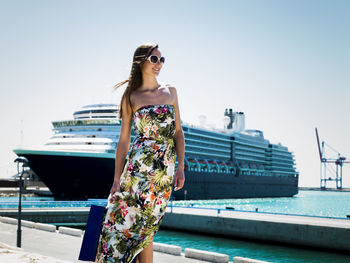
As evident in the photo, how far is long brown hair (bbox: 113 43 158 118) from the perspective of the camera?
126 inches

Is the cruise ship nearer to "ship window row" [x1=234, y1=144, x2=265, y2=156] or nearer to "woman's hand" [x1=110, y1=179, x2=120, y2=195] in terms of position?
"ship window row" [x1=234, y1=144, x2=265, y2=156]

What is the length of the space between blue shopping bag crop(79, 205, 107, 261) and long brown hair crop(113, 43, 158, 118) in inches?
32.4

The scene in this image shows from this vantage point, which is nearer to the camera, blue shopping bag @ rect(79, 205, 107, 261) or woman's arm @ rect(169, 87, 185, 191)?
blue shopping bag @ rect(79, 205, 107, 261)

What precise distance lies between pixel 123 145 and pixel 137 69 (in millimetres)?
631

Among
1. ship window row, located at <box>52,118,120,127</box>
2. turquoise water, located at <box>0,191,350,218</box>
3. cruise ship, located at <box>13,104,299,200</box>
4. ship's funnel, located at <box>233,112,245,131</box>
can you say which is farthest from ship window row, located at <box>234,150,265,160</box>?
ship window row, located at <box>52,118,120,127</box>

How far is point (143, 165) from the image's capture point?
2.98 metres

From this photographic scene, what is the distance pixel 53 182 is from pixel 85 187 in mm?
2605

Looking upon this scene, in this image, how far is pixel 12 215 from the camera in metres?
22.1

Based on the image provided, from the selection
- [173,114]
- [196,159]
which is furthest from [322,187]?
[173,114]

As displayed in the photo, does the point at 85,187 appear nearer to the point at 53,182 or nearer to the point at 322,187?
the point at 53,182

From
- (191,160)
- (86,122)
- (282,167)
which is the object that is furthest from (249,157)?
(86,122)

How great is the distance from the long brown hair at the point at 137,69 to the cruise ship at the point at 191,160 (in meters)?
24.5

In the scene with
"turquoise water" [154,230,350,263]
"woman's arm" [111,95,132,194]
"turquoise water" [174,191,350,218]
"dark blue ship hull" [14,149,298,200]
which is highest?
"woman's arm" [111,95,132,194]

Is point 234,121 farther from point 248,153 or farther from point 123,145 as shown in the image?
point 123,145
